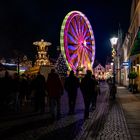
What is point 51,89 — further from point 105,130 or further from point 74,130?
point 105,130

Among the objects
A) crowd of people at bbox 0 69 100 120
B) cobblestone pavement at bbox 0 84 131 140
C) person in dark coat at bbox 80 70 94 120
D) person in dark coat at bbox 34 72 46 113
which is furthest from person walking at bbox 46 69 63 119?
person in dark coat at bbox 34 72 46 113

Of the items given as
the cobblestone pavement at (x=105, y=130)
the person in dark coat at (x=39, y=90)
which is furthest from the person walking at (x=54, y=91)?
the person in dark coat at (x=39, y=90)

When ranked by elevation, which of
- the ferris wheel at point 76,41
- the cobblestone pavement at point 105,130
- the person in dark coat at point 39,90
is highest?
the ferris wheel at point 76,41

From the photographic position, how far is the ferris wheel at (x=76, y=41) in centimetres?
3769

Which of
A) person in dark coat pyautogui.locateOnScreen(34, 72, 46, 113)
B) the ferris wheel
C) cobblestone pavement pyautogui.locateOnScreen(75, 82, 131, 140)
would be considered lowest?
cobblestone pavement pyautogui.locateOnScreen(75, 82, 131, 140)

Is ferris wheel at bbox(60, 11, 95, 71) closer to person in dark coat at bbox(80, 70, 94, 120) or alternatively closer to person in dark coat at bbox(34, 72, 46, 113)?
person in dark coat at bbox(34, 72, 46, 113)

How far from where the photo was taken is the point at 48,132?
28.1 feet

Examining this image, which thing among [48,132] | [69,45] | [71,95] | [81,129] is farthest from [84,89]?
[69,45]

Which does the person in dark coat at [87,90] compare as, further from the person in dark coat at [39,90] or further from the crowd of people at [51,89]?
the person in dark coat at [39,90]

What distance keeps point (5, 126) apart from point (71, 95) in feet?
14.2

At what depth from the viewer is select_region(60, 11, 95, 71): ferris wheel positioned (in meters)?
37.7

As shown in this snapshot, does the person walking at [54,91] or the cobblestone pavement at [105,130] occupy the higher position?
the person walking at [54,91]

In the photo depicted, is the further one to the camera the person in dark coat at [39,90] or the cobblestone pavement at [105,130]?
→ the person in dark coat at [39,90]

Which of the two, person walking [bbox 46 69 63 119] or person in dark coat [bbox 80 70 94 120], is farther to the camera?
person in dark coat [bbox 80 70 94 120]
